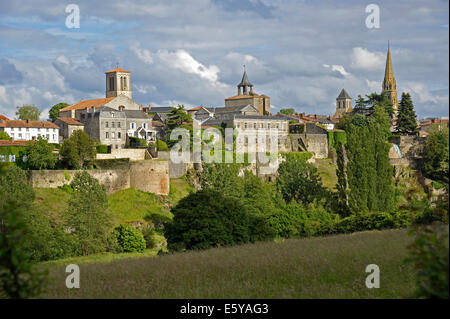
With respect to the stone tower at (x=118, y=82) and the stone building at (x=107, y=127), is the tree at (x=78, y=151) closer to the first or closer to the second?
the stone building at (x=107, y=127)

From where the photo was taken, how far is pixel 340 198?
51.6 m

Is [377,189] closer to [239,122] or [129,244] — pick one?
[129,244]

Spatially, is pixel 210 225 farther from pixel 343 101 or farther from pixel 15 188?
pixel 343 101

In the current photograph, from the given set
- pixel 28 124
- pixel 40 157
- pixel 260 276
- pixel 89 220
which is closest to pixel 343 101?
pixel 28 124

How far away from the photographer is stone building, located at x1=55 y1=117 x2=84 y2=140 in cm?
6988

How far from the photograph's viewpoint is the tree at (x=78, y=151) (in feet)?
167

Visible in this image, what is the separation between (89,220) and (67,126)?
35.7 meters

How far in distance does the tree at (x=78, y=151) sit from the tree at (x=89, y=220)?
12475 mm

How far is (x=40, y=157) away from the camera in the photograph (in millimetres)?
49531

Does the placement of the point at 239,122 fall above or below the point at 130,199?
above

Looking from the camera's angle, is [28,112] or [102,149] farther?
[28,112]
